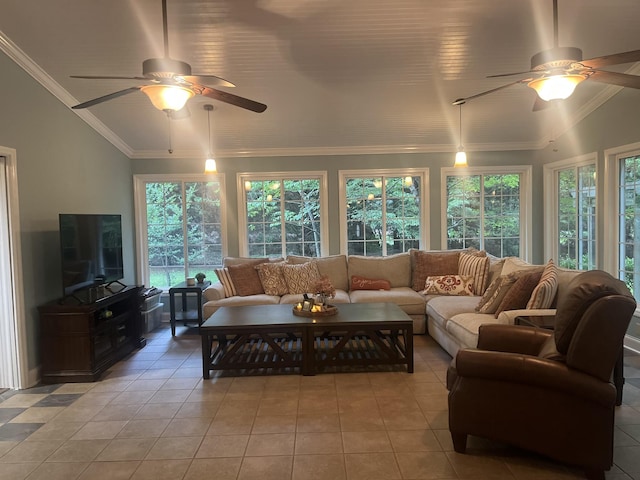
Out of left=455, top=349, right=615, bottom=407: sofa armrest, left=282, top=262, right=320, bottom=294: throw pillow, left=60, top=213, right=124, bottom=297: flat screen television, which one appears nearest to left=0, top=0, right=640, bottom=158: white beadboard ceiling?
left=60, top=213, right=124, bottom=297: flat screen television

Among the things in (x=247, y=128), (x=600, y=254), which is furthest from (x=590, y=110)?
(x=247, y=128)

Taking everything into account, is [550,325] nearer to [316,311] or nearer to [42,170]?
[316,311]

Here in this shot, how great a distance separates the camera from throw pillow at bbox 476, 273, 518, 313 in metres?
3.73

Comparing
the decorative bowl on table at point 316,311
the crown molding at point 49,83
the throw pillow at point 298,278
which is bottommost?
the decorative bowl on table at point 316,311

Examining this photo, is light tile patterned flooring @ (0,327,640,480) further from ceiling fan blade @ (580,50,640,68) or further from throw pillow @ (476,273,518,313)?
ceiling fan blade @ (580,50,640,68)

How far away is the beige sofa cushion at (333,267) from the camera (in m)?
5.50

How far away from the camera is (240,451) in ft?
8.28

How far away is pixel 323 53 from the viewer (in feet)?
12.0

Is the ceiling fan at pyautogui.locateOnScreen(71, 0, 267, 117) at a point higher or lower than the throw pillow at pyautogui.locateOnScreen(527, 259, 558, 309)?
higher

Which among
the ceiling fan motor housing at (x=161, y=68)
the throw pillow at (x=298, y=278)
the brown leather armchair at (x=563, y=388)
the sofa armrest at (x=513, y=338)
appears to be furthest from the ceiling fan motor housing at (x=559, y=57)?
the throw pillow at (x=298, y=278)

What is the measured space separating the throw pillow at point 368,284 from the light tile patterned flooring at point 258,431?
155 cm

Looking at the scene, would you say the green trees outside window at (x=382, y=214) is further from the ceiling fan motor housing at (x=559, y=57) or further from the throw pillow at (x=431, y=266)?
the ceiling fan motor housing at (x=559, y=57)

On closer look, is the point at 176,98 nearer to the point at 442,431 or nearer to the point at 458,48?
the point at 458,48

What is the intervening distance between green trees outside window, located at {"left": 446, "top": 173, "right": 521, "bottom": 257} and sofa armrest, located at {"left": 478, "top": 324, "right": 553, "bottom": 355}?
3.37 m
